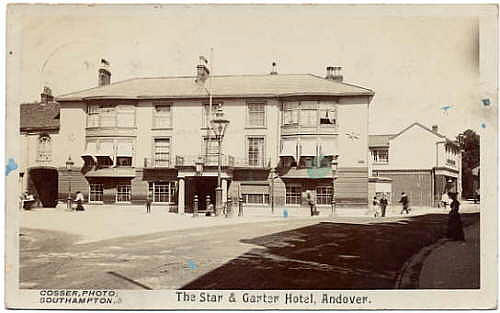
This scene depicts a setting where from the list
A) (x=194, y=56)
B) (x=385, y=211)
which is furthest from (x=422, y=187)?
(x=194, y=56)

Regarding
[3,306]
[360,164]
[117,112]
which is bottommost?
[3,306]

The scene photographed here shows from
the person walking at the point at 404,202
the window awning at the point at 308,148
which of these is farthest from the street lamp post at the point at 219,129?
the person walking at the point at 404,202

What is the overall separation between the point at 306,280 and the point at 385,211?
1083 millimetres

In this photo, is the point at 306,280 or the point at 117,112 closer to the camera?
the point at 306,280

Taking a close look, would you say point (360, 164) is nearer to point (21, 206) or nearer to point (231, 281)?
point (231, 281)

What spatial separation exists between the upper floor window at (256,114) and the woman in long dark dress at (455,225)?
2.11 metres

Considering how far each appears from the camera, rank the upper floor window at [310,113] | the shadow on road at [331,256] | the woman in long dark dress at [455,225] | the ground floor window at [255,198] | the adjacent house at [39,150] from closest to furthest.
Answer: the shadow on road at [331,256], the woman in long dark dress at [455,225], the adjacent house at [39,150], the upper floor window at [310,113], the ground floor window at [255,198]

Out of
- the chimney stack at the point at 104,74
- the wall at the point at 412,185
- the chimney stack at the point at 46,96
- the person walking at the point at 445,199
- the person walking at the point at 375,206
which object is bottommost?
the person walking at the point at 375,206

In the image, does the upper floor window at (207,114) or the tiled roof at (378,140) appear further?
the upper floor window at (207,114)

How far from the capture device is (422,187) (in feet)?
18.5

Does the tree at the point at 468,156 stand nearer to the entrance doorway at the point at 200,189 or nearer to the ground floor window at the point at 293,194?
the ground floor window at the point at 293,194

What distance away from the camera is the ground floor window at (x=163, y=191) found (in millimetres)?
5836

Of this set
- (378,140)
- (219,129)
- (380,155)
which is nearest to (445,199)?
(380,155)

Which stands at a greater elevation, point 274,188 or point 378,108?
point 378,108
